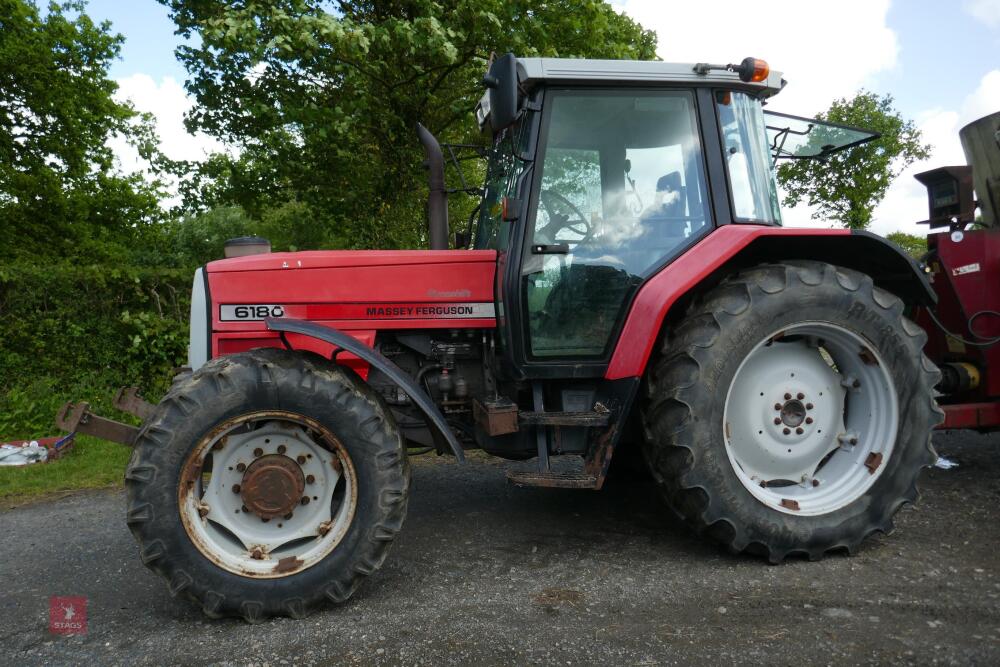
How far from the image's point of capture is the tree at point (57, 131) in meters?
11.6

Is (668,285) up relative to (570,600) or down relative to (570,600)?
up

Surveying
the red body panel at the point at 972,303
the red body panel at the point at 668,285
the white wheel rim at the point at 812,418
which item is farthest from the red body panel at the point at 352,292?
the red body panel at the point at 972,303

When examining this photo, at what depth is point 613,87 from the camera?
11.2 feet

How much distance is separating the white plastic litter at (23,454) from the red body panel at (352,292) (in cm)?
366

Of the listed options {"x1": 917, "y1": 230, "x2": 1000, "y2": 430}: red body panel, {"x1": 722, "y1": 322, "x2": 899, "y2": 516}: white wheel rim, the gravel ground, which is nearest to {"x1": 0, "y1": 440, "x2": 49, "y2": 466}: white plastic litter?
the gravel ground

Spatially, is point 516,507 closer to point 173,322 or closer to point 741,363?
point 741,363

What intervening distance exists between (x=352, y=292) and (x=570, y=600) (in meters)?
1.71

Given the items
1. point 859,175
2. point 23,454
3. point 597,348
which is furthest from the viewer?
point 859,175

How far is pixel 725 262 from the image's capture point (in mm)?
3406

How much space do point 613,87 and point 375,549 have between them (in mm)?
2357

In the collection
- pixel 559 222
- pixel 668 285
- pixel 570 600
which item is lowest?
pixel 570 600

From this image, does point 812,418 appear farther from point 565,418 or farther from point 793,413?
point 565,418

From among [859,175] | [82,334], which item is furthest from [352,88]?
[859,175]

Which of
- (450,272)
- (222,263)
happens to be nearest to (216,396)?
(222,263)
